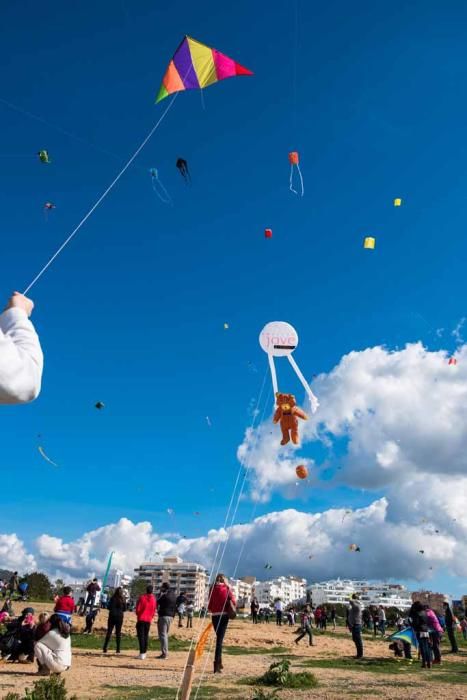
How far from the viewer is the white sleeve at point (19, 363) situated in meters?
1.59

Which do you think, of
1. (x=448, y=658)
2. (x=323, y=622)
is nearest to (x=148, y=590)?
(x=448, y=658)

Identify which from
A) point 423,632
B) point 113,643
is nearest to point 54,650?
point 113,643

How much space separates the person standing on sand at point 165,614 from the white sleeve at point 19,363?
12911mm

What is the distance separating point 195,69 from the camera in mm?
9281

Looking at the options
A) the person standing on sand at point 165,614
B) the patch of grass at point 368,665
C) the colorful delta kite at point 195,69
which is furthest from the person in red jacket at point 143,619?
the colorful delta kite at point 195,69

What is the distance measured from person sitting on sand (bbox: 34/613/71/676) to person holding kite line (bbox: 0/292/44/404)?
9.89 metres

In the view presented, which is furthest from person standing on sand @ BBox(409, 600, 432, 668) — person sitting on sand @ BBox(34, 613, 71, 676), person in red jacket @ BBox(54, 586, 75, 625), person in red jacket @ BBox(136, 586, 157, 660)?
person sitting on sand @ BBox(34, 613, 71, 676)

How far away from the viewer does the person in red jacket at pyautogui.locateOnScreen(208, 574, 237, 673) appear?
36.1 ft

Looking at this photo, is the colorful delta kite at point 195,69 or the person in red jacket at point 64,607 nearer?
the colorful delta kite at point 195,69

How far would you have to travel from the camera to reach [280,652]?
16.5 metres

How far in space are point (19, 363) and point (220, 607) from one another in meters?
10.8

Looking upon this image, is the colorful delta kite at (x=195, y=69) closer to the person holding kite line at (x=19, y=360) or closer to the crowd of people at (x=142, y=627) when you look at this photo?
the person holding kite line at (x=19, y=360)

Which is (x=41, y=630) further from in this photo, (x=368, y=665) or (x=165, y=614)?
(x=368, y=665)

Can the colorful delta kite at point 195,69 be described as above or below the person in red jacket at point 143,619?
above
